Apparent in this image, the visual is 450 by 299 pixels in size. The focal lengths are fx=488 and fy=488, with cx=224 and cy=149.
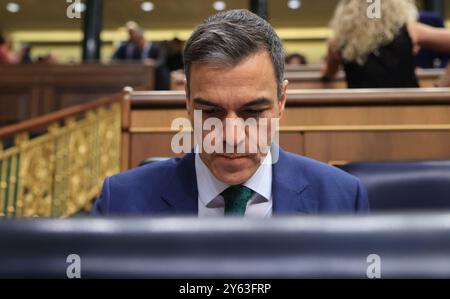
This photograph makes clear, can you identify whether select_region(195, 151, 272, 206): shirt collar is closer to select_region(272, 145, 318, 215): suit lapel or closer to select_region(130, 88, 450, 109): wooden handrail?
select_region(272, 145, 318, 215): suit lapel

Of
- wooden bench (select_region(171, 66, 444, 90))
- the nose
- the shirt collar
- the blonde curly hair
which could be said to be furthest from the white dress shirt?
wooden bench (select_region(171, 66, 444, 90))

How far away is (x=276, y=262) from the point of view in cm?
21

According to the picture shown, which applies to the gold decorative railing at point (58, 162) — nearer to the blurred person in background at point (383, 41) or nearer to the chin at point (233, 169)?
the blurred person in background at point (383, 41)

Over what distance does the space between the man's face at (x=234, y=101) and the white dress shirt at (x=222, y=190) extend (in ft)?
0.23

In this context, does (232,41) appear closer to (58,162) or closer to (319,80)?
(319,80)

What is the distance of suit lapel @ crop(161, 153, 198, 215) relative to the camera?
0.83 meters

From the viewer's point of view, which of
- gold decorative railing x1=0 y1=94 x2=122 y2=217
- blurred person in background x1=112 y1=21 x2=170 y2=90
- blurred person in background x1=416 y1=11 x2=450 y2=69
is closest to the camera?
gold decorative railing x1=0 y1=94 x2=122 y2=217

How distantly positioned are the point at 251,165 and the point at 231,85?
123mm

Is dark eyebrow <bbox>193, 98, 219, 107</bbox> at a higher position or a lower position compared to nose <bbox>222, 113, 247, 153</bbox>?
higher

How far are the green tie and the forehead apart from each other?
160 mm

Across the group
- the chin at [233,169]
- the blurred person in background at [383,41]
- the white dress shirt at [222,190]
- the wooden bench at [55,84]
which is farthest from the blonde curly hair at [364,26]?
the wooden bench at [55,84]

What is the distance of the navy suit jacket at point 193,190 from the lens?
842 millimetres

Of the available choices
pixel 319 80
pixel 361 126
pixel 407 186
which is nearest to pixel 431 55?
pixel 319 80

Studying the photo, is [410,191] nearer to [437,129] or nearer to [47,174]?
[437,129]
